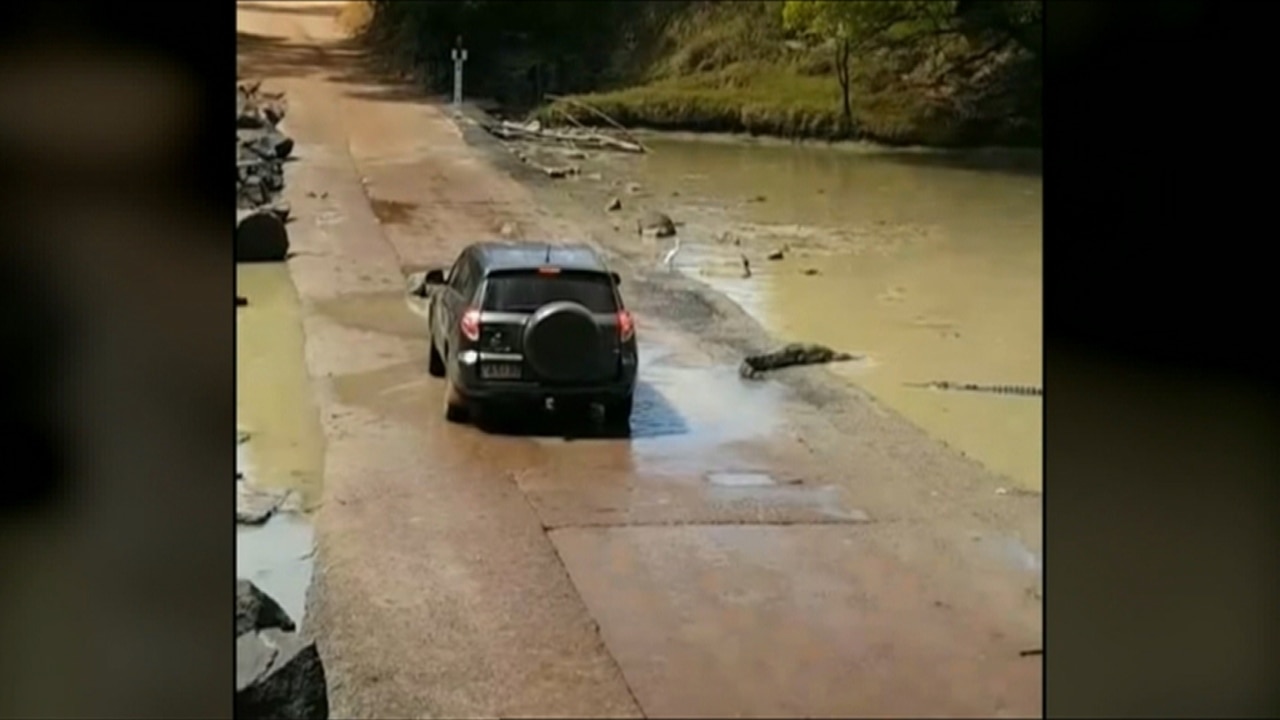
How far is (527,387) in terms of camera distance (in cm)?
220

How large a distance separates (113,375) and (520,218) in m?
0.58

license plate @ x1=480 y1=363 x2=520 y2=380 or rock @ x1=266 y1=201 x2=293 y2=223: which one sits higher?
rock @ x1=266 y1=201 x2=293 y2=223

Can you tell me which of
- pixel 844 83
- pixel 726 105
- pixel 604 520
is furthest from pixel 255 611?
pixel 844 83

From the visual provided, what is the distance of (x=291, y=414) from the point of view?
210cm

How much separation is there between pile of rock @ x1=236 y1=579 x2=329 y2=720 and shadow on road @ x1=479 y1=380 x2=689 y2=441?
372 mm

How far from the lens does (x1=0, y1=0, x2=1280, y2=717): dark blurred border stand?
6.92ft

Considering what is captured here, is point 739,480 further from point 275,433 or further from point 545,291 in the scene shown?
point 275,433

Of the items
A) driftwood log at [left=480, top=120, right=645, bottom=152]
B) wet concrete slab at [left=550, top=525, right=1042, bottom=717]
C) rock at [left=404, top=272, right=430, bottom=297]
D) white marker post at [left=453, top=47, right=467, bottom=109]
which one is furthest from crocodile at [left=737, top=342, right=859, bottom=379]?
white marker post at [left=453, top=47, right=467, bottom=109]

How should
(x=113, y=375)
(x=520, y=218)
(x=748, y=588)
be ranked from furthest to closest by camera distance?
(x=520, y=218) < (x=748, y=588) < (x=113, y=375)

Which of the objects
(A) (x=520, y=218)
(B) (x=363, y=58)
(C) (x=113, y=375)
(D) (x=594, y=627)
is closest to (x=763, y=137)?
(A) (x=520, y=218)

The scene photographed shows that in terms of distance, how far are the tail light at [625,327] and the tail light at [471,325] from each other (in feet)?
0.62

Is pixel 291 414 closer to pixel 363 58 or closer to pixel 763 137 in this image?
pixel 363 58

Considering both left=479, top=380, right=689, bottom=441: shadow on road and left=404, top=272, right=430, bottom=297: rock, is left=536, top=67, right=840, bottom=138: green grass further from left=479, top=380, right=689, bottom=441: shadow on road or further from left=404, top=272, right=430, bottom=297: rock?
left=479, top=380, right=689, bottom=441: shadow on road

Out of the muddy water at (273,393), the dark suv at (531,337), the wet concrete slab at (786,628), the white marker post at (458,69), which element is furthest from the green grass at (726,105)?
the wet concrete slab at (786,628)
